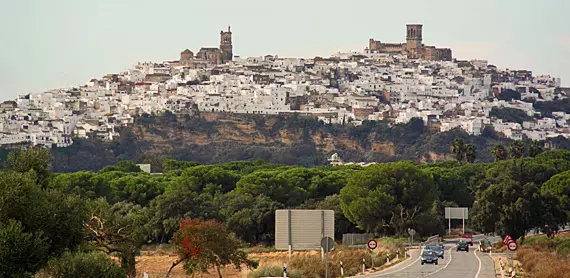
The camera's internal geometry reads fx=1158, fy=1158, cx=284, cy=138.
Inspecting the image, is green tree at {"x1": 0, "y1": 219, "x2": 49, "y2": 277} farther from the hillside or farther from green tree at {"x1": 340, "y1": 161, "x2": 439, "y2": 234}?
the hillside

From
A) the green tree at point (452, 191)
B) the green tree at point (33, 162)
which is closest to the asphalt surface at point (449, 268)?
the green tree at point (33, 162)

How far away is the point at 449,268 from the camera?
35594 mm

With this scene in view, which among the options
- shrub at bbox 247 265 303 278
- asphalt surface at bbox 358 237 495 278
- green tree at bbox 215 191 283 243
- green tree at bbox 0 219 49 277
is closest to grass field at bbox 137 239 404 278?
shrub at bbox 247 265 303 278

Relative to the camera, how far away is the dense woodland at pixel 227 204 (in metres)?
21.6

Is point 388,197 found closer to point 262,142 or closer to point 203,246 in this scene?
point 203,246

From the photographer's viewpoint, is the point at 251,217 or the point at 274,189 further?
the point at 274,189

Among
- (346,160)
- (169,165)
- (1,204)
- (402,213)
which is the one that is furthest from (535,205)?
(346,160)

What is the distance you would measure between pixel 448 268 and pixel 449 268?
3cm

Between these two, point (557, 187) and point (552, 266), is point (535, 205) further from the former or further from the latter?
point (552, 266)

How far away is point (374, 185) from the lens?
59219 millimetres

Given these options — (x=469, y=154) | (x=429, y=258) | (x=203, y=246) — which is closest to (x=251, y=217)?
(x=429, y=258)

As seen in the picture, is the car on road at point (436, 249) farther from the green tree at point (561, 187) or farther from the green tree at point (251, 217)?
the green tree at point (561, 187)

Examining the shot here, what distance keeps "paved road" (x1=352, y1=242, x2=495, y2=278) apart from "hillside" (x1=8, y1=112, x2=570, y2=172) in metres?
119

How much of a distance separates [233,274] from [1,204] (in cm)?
1452
